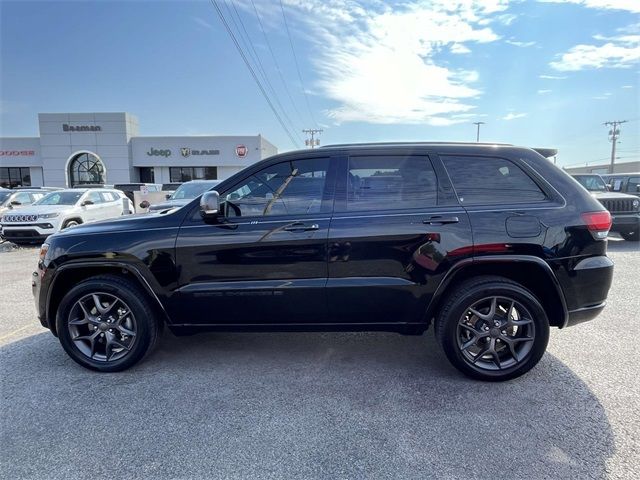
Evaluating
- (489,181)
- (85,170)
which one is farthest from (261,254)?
(85,170)

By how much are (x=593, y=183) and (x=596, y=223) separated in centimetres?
1159

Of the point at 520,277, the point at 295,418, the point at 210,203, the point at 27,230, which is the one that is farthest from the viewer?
the point at 27,230

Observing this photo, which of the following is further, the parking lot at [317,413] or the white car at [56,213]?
the white car at [56,213]

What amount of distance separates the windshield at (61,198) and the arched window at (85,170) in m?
26.8

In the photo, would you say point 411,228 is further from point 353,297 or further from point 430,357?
point 430,357

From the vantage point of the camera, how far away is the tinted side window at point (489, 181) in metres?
3.12

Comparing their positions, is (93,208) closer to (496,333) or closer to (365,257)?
(365,257)

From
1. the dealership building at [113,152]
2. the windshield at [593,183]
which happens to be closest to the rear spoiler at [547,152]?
the windshield at [593,183]

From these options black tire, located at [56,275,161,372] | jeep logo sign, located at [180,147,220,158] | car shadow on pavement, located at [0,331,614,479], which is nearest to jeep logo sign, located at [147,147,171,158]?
jeep logo sign, located at [180,147,220,158]

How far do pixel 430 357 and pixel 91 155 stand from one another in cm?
3968

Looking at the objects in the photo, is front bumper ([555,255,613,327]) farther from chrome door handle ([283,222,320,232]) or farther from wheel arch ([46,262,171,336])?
wheel arch ([46,262,171,336])

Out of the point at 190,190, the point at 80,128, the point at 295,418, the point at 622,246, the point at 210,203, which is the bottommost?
the point at 295,418

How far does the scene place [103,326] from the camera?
3.32 meters

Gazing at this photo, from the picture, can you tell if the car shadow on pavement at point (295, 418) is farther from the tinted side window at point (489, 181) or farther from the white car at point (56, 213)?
the white car at point (56, 213)
